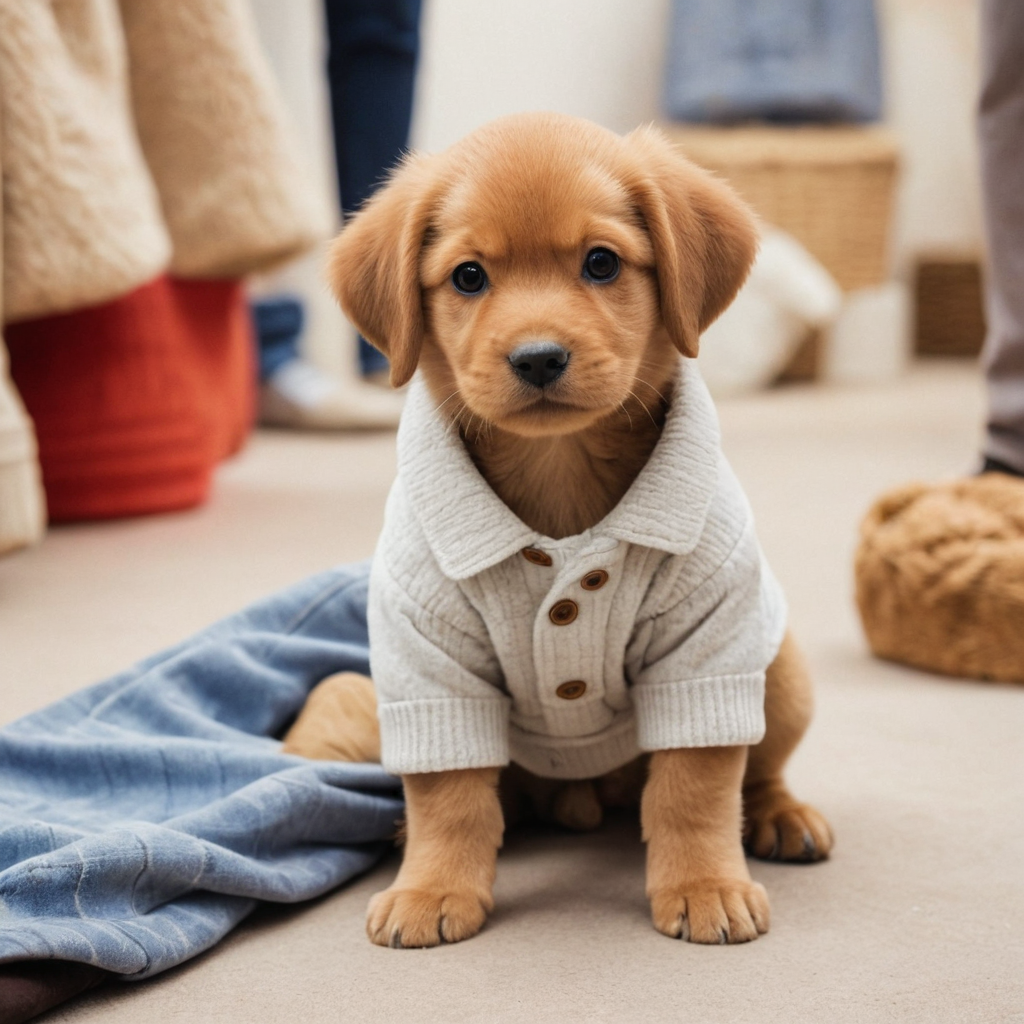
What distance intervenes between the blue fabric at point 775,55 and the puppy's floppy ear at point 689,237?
410 cm

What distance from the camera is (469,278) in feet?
4.22

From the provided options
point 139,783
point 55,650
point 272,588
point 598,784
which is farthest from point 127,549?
point 598,784

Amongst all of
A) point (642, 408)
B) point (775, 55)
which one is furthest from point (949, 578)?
point (775, 55)

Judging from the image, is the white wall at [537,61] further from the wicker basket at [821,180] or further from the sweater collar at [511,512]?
the sweater collar at [511,512]

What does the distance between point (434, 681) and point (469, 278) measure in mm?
388

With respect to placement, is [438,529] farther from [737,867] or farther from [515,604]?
[737,867]

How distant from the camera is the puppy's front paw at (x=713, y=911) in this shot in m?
1.18

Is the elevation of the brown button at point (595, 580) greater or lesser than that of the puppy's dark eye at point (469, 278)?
lesser

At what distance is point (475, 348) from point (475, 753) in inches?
15.0

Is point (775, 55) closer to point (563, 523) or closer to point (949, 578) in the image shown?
point (949, 578)

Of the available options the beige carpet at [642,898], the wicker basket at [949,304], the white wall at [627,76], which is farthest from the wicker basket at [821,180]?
the beige carpet at [642,898]

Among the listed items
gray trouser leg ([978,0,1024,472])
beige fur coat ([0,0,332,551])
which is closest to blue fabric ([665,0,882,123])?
beige fur coat ([0,0,332,551])

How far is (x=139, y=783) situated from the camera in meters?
1.44

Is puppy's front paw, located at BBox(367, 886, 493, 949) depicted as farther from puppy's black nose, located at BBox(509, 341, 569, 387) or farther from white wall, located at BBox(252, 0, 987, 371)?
white wall, located at BBox(252, 0, 987, 371)
